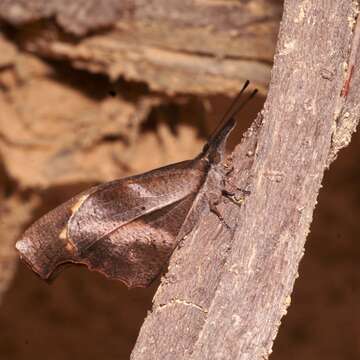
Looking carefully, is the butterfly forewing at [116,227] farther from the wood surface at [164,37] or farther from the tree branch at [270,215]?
the wood surface at [164,37]

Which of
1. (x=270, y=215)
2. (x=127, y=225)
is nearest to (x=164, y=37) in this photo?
(x=127, y=225)

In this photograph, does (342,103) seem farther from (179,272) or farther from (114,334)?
(114,334)

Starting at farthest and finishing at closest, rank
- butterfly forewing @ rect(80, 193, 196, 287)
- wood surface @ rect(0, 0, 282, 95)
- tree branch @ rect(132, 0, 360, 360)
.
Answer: wood surface @ rect(0, 0, 282, 95) → butterfly forewing @ rect(80, 193, 196, 287) → tree branch @ rect(132, 0, 360, 360)

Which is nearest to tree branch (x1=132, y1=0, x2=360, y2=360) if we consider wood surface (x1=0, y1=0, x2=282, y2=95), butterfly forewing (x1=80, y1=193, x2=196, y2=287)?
butterfly forewing (x1=80, y1=193, x2=196, y2=287)

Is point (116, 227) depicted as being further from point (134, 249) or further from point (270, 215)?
point (270, 215)

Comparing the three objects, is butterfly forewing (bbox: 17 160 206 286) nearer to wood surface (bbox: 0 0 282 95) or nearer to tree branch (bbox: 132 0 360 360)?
tree branch (bbox: 132 0 360 360)

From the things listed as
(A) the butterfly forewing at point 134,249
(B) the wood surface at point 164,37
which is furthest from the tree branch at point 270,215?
(B) the wood surface at point 164,37
